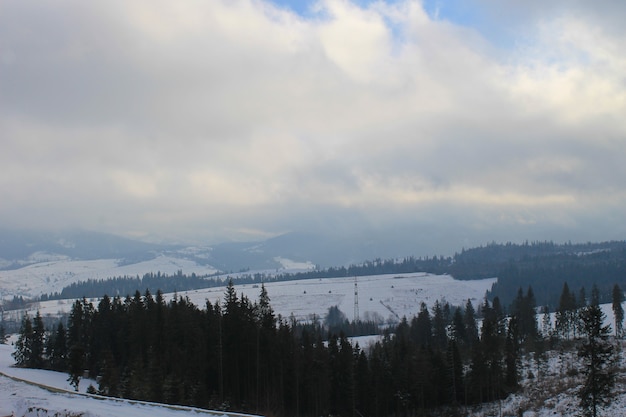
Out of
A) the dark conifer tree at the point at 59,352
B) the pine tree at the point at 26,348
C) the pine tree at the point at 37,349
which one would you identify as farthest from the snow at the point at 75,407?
the pine tree at the point at 26,348

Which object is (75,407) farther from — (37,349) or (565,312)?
(565,312)

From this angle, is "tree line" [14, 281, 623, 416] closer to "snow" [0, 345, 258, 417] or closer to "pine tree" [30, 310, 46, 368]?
"pine tree" [30, 310, 46, 368]

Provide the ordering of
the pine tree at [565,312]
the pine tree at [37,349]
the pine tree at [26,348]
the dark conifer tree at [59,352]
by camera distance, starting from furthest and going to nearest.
A: 1. the pine tree at [565,312]
2. the pine tree at [26,348]
3. the pine tree at [37,349]
4. the dark conifer tree at [59,352]

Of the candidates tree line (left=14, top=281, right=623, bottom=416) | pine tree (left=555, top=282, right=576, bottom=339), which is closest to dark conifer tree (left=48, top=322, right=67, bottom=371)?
tree line (left=14, top=281, right=623, bottom=416)

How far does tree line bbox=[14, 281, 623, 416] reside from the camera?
58281mm

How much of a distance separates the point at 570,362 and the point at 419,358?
3151 cm

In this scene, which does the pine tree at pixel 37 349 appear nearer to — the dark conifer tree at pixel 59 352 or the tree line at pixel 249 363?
the tree line at pixel 249 363

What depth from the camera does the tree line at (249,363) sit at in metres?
58.3

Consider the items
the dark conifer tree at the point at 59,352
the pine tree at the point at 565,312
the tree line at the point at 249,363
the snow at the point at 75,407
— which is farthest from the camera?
the pine tree at the point at 565,312

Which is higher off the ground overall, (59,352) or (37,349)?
(37,349)

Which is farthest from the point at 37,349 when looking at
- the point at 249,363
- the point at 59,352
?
the point at 249,363

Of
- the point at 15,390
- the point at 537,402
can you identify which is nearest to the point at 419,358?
the point at 537,402

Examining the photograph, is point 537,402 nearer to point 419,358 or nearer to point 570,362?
point 419,358

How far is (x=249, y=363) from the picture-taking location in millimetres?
63375
